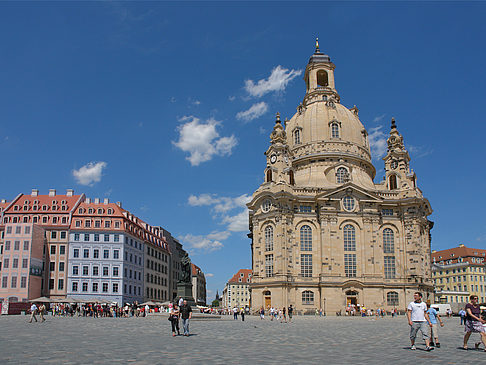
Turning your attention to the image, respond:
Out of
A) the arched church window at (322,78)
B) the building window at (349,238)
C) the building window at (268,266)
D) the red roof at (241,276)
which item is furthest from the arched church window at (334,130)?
the red roof at (241,276)

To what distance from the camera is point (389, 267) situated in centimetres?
7169

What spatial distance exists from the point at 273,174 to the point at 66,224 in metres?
34.2

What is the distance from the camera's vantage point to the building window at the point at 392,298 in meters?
69.4

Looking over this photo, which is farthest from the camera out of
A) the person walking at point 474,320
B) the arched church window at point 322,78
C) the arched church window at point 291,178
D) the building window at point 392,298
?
the arched church window at point 322,78

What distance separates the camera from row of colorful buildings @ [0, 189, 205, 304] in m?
71.0

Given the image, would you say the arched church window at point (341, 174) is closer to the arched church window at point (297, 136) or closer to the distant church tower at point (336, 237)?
the distant church tower at point (336, 237)

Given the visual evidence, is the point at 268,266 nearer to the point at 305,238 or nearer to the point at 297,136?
the point at 305,238

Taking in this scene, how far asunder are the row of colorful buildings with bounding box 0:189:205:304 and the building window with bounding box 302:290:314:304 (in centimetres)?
2872

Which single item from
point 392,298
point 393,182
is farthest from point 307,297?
point 393,182

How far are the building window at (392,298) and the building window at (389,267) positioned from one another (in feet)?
8.10

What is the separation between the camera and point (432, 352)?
635 inches

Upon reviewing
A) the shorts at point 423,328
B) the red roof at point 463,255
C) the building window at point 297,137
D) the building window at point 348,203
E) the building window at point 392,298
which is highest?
the building window at point 297,137

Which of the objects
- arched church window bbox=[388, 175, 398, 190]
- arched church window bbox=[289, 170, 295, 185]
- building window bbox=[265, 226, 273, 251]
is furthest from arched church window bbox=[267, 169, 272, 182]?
arched church window bbox=[388, 175, 398, 190]

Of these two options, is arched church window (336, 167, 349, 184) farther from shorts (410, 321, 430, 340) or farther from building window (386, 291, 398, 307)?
shorts (410, 321, 430, 340)
